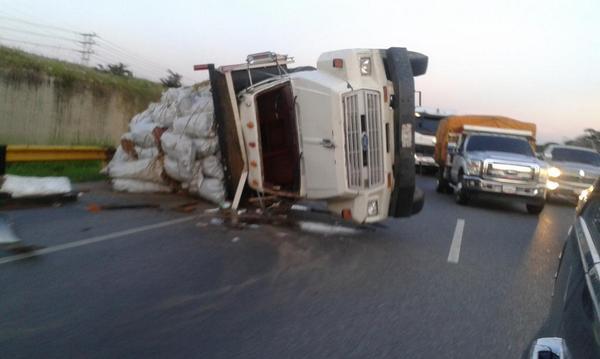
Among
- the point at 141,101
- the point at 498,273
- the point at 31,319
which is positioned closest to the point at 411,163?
the point at 498,273

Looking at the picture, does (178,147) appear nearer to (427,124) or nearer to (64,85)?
(64,85)

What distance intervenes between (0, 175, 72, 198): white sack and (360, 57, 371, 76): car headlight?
231 inches

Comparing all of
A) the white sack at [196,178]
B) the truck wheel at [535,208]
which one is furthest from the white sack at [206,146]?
the truck wheel at [535,208]

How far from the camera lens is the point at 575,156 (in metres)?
20.1

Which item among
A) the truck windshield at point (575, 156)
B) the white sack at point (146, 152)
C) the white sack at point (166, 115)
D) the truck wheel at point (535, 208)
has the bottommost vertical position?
the truck wheel at point (535, 208)

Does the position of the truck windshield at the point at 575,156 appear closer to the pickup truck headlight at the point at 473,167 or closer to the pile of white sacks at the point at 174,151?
the pickup truck headlight at the point at 473,167

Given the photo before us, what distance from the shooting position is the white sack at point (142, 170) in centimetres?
1334

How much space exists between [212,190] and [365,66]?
379 centimetres

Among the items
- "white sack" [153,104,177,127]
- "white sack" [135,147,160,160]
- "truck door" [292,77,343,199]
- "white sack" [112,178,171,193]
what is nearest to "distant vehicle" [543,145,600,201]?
"truck door" [292,77,343,199]

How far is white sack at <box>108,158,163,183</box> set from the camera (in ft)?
43.8

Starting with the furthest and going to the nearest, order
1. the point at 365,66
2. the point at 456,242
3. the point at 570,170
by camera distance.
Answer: the point at 570,170 < the point at 456,242 < the point at 365,66

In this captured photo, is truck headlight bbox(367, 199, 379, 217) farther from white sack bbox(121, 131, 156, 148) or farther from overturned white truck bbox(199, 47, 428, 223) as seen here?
white sack bbox(121, 131, 156, 148)

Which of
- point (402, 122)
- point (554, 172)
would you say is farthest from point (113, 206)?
point (554, 172)

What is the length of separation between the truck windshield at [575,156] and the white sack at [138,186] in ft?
40.0
